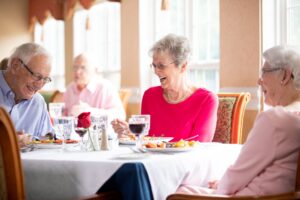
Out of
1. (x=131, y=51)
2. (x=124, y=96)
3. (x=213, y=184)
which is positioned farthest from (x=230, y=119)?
(x=131, y=51)

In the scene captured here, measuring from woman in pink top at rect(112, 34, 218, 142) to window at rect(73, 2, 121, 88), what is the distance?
3.58m

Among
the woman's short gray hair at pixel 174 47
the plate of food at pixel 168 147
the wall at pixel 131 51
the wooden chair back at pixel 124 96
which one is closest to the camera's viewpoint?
the plate of food at pixel 168 147

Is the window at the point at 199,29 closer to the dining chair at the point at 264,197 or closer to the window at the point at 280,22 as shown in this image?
the window at the point at 280,22

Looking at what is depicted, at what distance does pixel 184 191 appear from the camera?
2.02m

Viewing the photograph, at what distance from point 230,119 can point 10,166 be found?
177 cm

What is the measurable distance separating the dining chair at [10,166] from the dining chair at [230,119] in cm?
167

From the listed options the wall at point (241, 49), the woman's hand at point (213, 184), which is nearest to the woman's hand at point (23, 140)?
the woman's hand at point (213, 184)

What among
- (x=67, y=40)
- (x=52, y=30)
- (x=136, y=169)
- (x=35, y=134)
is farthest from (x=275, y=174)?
(x=52, y=30)

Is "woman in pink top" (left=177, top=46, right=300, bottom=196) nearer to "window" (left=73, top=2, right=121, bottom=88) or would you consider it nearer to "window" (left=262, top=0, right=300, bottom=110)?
"window" (left=262, top=0, right=300, bottom=110)

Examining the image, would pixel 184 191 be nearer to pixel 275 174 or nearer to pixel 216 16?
pixel 275 174

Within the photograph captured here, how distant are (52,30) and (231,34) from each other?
4.55 meters

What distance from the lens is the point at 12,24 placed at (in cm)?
864

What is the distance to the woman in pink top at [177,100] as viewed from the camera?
9.63ft

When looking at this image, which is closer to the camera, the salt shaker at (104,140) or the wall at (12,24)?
the salt shaker at (104,140)
